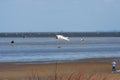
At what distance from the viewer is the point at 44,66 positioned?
1389 inches

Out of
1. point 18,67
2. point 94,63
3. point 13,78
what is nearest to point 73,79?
point 13,78

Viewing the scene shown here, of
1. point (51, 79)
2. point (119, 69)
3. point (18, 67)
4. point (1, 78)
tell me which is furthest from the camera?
point (18, 67)

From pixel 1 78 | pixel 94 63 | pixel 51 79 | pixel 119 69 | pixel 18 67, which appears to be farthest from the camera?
pixel 94 63

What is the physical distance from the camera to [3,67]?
1395 inches

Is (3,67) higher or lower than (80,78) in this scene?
lower

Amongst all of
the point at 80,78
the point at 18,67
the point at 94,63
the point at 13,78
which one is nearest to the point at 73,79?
the point at 80,78

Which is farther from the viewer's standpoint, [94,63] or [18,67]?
[94,63]

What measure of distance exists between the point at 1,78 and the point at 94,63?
41.8 ft

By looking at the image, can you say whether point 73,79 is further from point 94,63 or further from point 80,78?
point 94,63

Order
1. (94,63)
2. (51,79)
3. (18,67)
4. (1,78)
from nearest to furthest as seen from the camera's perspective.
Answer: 1. (51,79)
2. (1,78)
3. (18,67)
4. (94,63)

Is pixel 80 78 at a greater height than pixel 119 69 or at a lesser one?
greater

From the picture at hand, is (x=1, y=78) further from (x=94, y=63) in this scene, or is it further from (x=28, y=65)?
(x=94, y=63)

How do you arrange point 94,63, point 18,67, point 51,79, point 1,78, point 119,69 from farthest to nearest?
point 94,63 < point 18,67 < point 119,69 < point 1,78 < point 51,79

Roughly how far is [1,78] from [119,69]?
9.03 meters
